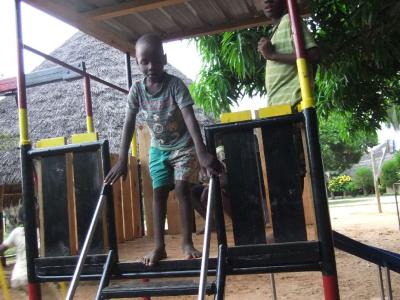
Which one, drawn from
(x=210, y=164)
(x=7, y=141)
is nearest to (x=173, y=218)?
(x=210, y=164)

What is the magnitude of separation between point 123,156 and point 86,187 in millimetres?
279

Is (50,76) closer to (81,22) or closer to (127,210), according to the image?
(127,210)

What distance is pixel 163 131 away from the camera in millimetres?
2617

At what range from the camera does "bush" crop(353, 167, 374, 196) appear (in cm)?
3231

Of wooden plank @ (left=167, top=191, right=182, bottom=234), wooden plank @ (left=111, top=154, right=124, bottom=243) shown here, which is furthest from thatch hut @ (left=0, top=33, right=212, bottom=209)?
wooden plank @ (left=111, top=154, right=124, bottom=243)

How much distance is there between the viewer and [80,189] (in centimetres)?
250

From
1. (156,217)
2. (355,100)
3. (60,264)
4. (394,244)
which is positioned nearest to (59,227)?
(60,264)

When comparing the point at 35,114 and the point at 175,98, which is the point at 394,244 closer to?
the point at 175,98

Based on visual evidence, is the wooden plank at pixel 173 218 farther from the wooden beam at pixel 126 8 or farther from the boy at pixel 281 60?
the boy at pixel 281 60

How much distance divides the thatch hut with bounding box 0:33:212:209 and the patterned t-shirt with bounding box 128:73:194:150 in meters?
7.85

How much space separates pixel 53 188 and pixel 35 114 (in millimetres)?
11279

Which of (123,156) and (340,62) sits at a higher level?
(340,62)

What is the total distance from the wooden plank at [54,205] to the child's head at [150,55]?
2.34ft

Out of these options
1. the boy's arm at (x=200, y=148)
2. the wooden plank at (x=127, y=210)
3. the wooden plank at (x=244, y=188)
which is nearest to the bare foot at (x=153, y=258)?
the wooden plank at (x=244, y=188)
